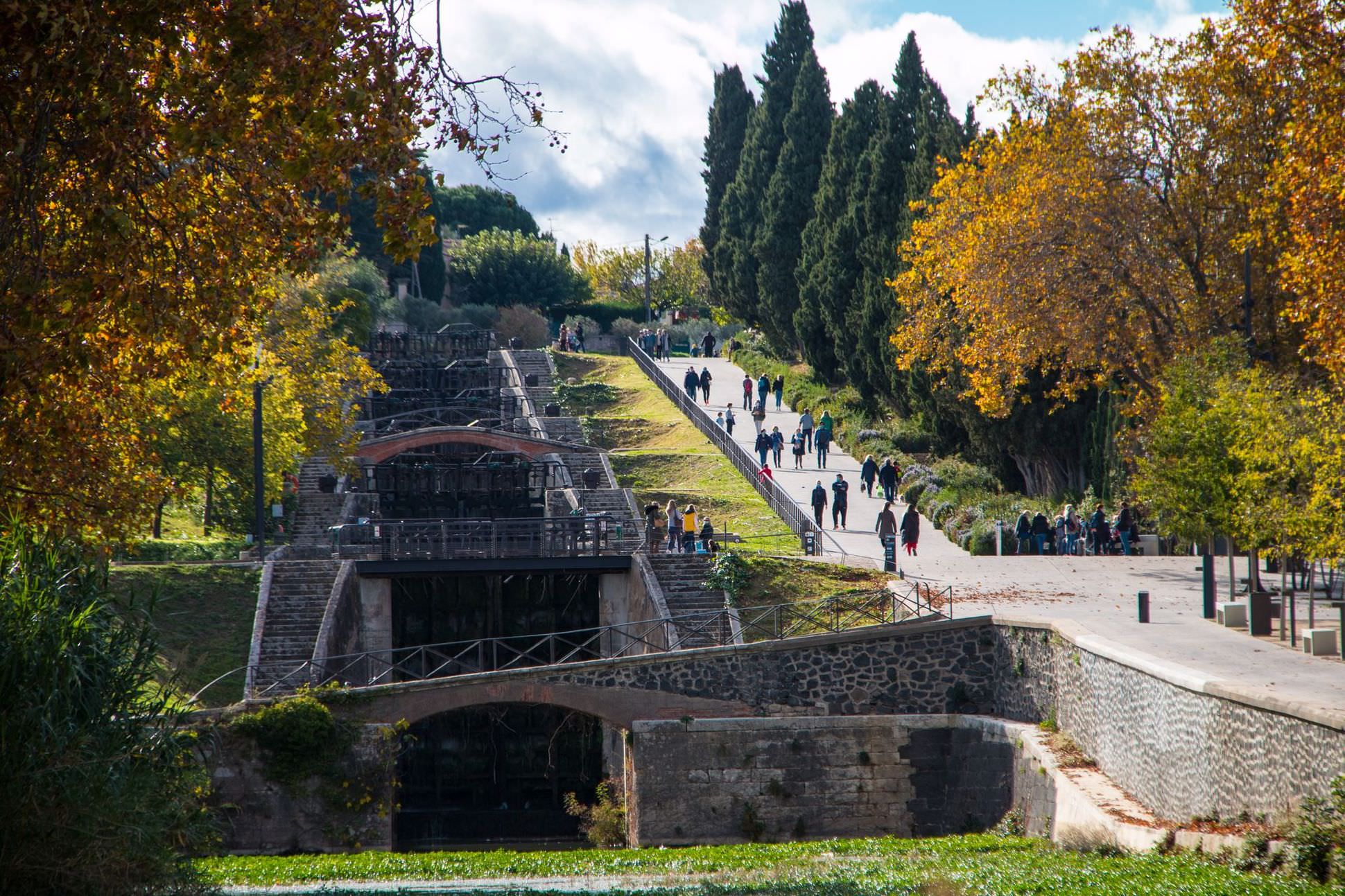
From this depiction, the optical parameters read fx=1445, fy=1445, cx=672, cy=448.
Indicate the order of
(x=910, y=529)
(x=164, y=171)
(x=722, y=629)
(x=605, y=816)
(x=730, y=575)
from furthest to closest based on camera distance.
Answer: (x=910, y=529)
(x=730, y=575)
(x=722, y=629)
(x=605, y=816)
(x=164, y=171)

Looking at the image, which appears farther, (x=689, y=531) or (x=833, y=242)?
(x=833, y=242)

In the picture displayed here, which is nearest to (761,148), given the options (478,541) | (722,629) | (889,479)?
(889,479)

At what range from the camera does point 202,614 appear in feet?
83.6

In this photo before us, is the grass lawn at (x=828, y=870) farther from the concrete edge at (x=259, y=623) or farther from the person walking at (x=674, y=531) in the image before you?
the person walking at (x=674, y=531)

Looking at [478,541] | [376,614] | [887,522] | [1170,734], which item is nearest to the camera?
[1170,734]

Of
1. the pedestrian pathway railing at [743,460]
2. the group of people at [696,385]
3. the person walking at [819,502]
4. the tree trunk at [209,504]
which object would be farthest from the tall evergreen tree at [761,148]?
the tree trunk at [209,504]

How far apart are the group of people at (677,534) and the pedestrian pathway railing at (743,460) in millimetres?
1870

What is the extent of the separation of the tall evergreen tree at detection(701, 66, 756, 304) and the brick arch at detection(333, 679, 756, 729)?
1628 inches

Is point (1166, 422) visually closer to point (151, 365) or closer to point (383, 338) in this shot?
point (151, 365)

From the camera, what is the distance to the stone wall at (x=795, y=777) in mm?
21906

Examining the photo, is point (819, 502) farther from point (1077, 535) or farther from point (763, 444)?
point (763, 444)

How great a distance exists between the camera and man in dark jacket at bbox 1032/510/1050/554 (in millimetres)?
28938

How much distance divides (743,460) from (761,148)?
22602mm

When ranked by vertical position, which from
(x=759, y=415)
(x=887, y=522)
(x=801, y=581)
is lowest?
(x=801, y=581)
